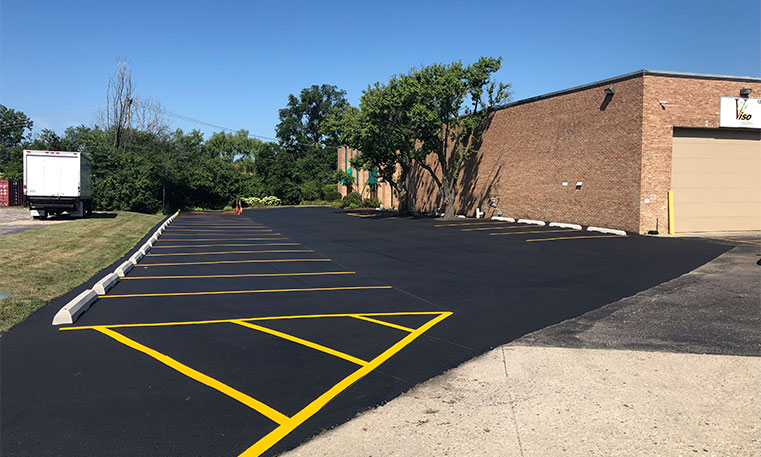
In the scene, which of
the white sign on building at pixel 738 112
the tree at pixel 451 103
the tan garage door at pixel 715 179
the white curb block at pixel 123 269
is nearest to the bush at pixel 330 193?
the tree at pixel 451 103

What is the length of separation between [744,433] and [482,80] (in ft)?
93.9

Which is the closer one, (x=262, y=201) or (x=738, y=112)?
(x=738, y=112)

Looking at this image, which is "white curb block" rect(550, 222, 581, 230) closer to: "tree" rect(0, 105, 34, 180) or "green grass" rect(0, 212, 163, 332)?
"green grass" rect(0, 212, 163, 332)

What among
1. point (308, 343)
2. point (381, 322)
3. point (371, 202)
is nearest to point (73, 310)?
point (308, 343)

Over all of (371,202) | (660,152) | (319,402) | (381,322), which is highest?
(660,152)

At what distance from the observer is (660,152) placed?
2253cm

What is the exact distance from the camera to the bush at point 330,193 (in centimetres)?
6091

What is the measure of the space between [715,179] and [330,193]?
43.0 metres

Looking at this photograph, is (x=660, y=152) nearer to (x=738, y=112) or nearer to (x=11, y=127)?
(x=738, y=112)

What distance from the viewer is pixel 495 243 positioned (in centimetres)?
1952

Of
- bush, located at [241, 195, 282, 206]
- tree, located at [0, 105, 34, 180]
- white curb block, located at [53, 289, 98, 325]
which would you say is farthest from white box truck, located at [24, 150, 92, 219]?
tree, located at [0, 105, 34, 180]

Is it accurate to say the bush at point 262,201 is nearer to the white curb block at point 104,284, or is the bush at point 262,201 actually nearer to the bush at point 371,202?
the bush at point 371,202

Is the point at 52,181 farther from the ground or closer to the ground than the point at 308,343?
farther from the ground

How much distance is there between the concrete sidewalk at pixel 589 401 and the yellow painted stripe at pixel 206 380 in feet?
2.19
